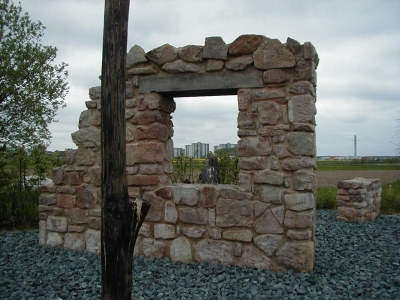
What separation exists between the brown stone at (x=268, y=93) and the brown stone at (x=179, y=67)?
2.47 feet

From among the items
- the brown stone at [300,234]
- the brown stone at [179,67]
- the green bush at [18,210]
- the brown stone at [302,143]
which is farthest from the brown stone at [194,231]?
the green bush at [18,210]

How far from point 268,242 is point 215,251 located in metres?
0.62

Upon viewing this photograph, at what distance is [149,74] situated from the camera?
4.53 metres

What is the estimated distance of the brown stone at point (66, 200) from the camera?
484 cm

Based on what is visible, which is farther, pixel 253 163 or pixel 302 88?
pixel 253 163

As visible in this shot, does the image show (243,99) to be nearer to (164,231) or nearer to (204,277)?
(164,231)

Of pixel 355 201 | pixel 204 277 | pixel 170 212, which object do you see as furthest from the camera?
pixel 355 201

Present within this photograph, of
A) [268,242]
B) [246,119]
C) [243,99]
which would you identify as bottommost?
[268,242]

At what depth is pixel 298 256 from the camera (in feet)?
12.7

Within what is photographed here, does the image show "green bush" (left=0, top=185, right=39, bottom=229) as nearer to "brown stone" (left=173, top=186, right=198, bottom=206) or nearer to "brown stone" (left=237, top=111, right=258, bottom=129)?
"brown stone" (left=173, top=186, right=198, bottom=206)

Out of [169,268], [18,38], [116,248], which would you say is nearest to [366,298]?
[169,268]

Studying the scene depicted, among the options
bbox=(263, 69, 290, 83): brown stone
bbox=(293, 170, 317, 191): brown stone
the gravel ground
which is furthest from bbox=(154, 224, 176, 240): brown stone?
bbox=(263, 69, 290, 83): brown stone

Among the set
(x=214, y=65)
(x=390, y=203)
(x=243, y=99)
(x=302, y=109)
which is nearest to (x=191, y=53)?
(x=214, y=65)

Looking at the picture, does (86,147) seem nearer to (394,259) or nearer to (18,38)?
(394,259)
